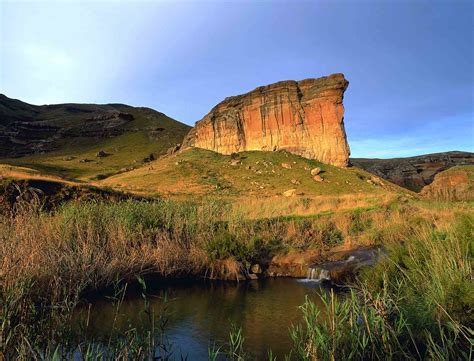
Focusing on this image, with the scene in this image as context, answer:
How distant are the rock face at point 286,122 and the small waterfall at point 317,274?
54.5m

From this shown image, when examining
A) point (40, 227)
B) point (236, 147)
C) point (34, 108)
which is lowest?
point (40, 227)

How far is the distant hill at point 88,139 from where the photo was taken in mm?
94375

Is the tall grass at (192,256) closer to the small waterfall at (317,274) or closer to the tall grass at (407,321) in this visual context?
the tall grass at (407,321)

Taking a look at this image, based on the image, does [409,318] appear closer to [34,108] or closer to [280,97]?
[280,97]

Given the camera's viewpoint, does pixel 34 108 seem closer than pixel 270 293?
No

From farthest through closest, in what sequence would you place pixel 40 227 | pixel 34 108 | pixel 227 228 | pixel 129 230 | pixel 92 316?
pixel 34 108, pixel 227 228, pixel 129 230, pixel 40 227, pixel 92 316

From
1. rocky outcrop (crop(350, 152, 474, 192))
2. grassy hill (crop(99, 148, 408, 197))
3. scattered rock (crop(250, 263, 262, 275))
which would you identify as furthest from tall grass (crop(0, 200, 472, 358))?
rocky outcrop (crop(350, 152, 474, 192))

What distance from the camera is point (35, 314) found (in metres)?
5.89

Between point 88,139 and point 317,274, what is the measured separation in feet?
388

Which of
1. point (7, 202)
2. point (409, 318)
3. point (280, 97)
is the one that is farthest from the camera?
point (280, 97)

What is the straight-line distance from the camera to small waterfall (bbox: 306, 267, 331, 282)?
1334 centimetres

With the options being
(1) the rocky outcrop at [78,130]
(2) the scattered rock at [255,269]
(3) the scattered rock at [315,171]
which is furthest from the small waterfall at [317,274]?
(1) the rocky outcrop at [78,130]

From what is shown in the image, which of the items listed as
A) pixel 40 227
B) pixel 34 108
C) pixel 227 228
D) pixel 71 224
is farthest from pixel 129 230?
pixel 34 108

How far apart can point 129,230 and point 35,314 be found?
7403 mm
